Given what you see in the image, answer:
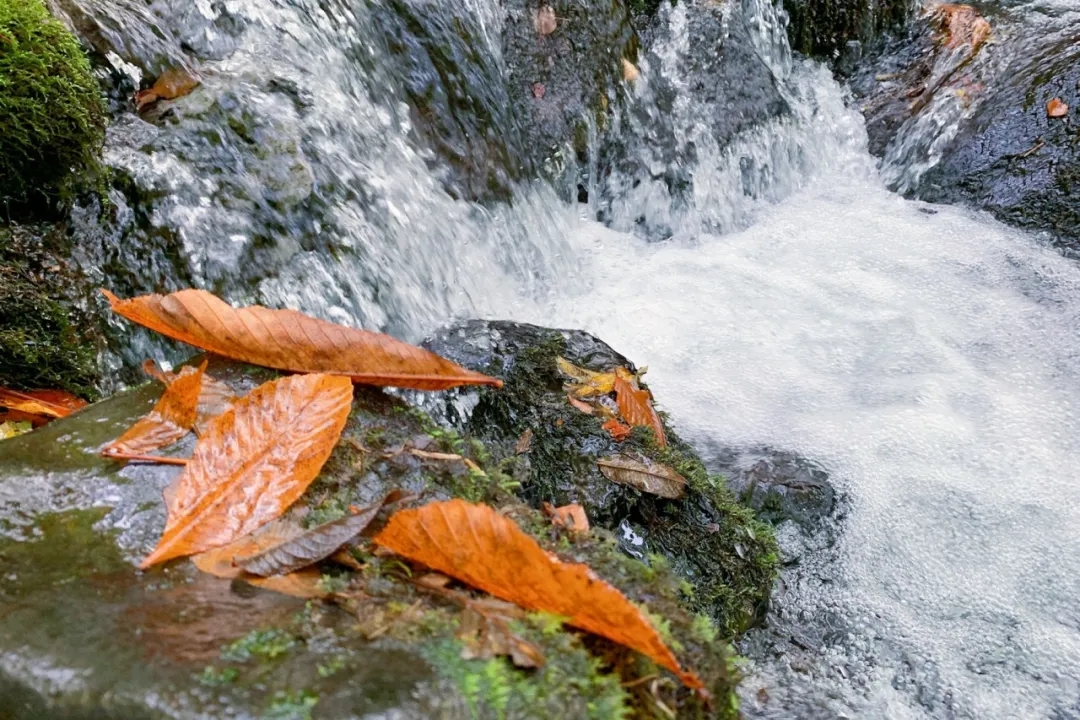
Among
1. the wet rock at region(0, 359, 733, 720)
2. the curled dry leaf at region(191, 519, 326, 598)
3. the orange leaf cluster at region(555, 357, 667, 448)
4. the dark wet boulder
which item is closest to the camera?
the wet rock at region(0, 359, 733, 720)

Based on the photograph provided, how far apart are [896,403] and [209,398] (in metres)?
3.55

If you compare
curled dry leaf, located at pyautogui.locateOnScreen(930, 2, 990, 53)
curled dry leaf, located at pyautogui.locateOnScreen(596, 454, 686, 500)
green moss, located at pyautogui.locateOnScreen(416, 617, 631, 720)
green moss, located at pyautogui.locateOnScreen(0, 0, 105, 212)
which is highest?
green moss, located at pyautogui.locateOnScreen(0, 0, 105, 212)

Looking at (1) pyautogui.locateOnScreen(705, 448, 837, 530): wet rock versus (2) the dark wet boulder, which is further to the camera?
(2) the dark wet boulder

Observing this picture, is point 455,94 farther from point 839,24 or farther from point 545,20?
point 839,24

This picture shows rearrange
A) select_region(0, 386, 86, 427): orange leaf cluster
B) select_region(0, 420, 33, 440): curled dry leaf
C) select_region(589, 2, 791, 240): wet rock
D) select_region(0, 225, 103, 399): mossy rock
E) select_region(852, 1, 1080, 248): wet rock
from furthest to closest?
select_region(589, 2, 791, 240): wet rock
select_region(852, 1, 1080, 248): wet rock
select_region(0, 225, 103, 399): mossy rock
select_region(0, 386, 86, 427): orange leaf cluster
select_region(0, 420, 33, 440): curled dry leaf

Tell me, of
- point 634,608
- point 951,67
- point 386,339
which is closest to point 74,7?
point 386,339

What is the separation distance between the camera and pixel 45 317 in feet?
8.59

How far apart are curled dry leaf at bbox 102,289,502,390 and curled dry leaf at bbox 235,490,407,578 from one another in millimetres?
499

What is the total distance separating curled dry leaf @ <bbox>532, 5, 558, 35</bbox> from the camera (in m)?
5.92

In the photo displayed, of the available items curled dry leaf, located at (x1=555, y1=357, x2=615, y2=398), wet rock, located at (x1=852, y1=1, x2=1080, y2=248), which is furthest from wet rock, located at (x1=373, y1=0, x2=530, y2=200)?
wet rock, located at (x1=852, y1=1, x2=1080, y2=248)

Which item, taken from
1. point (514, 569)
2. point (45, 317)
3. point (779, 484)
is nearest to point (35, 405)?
point (45, 317)

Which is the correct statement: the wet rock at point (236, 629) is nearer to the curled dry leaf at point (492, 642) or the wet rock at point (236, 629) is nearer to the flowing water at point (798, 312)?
the curled dry leaf at point (492, 642)

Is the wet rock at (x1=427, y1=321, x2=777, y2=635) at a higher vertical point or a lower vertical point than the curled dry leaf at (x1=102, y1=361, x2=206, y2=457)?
lower

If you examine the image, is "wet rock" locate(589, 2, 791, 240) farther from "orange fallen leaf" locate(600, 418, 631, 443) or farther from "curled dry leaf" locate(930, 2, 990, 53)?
"orange fallen leaf" locate(600, 418, 631, 443)
